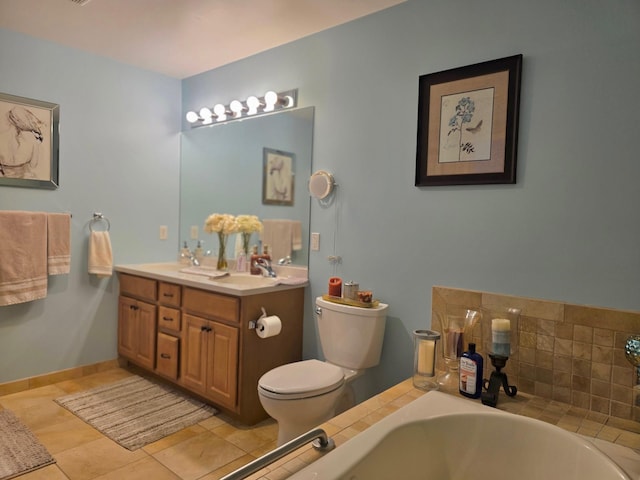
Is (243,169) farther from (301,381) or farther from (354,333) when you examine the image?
(301,381)

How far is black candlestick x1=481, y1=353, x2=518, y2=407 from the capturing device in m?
1.76

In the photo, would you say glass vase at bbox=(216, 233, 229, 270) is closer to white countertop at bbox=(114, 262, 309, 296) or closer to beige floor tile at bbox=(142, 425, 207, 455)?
white countertop at bbox=(114, 262, 309, 296)

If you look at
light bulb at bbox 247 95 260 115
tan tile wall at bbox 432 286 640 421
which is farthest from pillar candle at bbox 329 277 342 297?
light bulb at bbox 247 95 260 115

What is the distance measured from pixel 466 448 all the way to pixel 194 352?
1.77 metres

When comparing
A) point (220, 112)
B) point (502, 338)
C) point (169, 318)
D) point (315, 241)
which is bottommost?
point (169, 318)

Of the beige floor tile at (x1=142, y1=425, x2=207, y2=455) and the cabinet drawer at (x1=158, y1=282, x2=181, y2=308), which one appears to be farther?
the cabinet drawer at (x1=158, y1=282, x2=181, y2=308)

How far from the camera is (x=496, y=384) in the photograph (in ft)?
5.82

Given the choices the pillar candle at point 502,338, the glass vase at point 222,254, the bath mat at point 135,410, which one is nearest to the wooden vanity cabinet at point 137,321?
the bath mat at point 135,410

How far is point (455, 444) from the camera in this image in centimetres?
161

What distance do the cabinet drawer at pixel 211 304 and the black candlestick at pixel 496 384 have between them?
4.45 feet

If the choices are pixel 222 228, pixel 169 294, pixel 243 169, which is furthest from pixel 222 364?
pixel 243 169

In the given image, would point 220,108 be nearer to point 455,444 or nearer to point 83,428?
point 83,428

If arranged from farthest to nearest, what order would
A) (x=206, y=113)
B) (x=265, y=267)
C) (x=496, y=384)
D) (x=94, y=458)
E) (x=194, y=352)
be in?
(x=206, y=113), (x=265, y=267), (x=194, y=352), (x=94, y=458), (x=496, y=384)

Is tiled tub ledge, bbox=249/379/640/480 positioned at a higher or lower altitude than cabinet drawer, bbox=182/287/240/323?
lower
